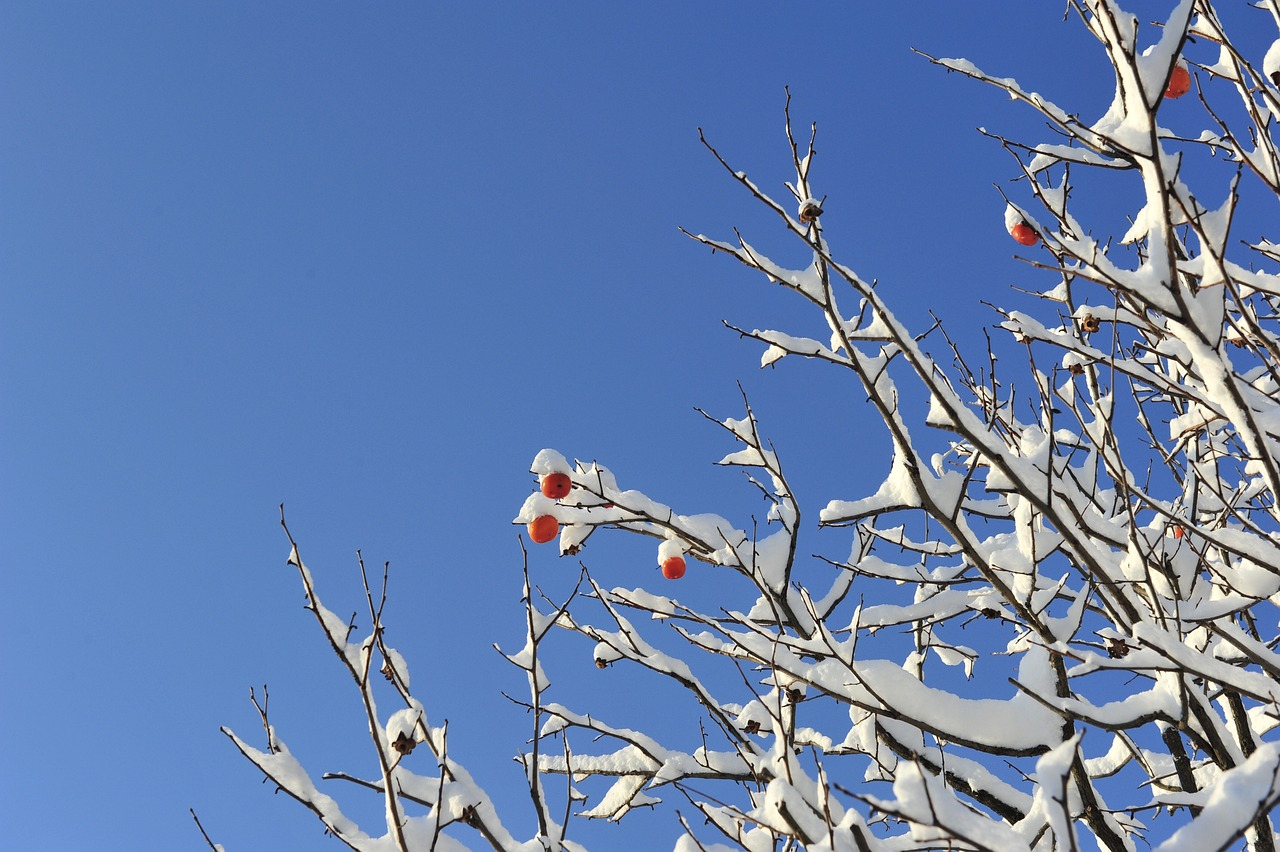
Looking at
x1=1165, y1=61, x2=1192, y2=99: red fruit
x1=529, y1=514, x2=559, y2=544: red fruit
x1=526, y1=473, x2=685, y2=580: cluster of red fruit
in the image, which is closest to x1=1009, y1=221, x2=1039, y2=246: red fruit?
x1=1165, y1=61, x2=1192, y2=99: red fruit

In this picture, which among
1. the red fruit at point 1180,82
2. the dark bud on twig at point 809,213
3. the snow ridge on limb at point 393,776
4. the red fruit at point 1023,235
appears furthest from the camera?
the red fruit at point 1023,235

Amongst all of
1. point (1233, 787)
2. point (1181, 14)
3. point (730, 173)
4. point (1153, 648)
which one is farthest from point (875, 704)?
point (1181, 14)

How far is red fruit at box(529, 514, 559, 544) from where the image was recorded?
3754mm

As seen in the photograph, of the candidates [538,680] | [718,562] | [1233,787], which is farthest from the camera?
[718,562]

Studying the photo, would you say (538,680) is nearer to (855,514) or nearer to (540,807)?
(540,807)

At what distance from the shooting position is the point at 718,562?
369cm

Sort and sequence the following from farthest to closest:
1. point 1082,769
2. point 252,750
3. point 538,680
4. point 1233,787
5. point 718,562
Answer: point 718,562, point 1082,769, point 538,680, point 252,750, point 1233,787

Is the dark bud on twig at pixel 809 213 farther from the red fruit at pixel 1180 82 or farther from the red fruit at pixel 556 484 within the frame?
the red fruit at pixel 1180 82

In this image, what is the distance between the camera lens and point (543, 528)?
12.4 ft

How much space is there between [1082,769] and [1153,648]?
1080mm

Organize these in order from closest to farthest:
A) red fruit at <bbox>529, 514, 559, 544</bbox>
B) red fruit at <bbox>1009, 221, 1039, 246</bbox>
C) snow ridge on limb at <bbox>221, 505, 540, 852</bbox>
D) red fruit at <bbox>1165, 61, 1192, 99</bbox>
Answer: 1. snow ridge on limb at <bbox>221, 505, 540, 852</bbox>
2. red fruit at <bbox>1165, 61, 1192, 99</bbox>
3. red fruit at <bbox>1009, 221, 1039, 246</bbox>
4. red fruit at <bbox>529, 514, 559, 544</bbox>

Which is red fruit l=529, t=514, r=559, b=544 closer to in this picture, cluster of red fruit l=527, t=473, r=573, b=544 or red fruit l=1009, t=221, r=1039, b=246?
cluster of red fruit l=527, t=473, r=573, b=544

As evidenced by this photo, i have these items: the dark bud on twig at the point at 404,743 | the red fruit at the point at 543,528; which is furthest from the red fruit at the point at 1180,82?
the dark bud on twig at the point at 404,743

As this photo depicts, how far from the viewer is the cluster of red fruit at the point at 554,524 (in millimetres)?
3615
